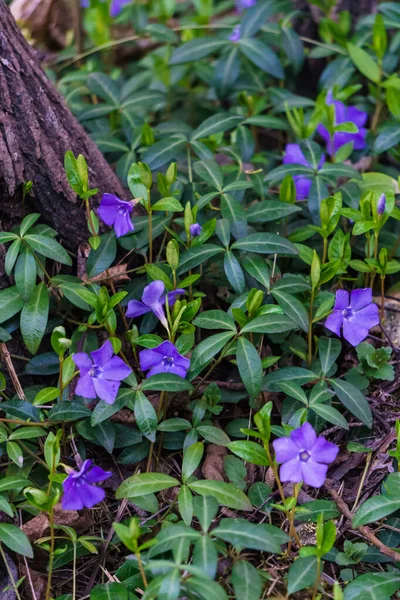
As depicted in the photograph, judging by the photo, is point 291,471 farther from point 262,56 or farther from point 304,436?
point 262,56

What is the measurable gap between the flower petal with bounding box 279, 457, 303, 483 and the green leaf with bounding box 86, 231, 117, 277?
0.83 m

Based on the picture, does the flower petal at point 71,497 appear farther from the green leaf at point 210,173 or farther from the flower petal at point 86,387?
the green leaf at point 210,173

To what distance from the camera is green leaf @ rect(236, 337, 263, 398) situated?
185cm

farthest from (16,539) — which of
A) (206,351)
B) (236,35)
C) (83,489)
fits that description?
(236,35)

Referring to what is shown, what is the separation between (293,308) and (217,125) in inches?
35.0

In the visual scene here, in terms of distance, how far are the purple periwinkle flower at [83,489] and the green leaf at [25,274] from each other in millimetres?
559

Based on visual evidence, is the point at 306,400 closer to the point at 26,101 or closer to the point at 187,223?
the point at 187,223

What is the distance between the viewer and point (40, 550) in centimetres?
179

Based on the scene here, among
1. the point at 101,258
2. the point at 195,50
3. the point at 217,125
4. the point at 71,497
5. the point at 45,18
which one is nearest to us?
the point at 71,497

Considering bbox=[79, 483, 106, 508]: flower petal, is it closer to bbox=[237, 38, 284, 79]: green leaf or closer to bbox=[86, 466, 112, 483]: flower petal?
bbox=[86, 466, 112, 483]: flower petal

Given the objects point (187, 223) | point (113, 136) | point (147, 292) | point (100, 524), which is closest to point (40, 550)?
point (100, 524)

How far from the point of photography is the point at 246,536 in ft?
5.07

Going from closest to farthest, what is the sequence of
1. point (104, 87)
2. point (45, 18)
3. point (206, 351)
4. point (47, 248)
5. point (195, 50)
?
point (206, 351)
point (47, 248)
point (104, 87)
point (195, 50)
point (45, 18)

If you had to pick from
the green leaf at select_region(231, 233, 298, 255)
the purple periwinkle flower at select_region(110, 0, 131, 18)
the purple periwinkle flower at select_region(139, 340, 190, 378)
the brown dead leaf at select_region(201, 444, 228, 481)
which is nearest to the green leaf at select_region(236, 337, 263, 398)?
the purple periwinkle flower at select_region(139, 340, 190, 378)
